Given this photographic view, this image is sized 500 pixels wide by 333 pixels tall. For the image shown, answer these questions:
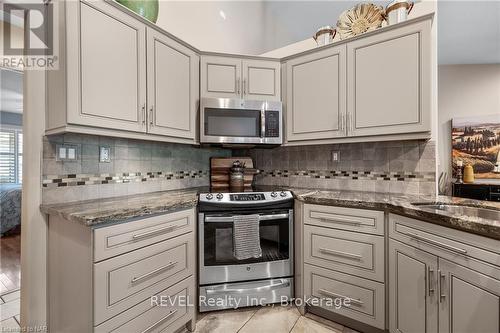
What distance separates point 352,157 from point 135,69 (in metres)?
1.91

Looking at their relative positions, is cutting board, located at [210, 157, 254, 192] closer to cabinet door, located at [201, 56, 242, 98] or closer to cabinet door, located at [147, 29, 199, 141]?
cabinet door, located at [147, 29, 199, 141]

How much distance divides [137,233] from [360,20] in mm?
2287

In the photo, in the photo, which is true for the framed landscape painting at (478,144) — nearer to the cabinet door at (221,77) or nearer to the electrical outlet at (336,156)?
the electrical outlet at (336,156)

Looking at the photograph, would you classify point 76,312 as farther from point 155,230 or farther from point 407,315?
point 407,315

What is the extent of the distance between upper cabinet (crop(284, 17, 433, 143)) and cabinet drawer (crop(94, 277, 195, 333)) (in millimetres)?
1490

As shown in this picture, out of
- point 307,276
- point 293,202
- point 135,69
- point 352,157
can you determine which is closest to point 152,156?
point 135,69

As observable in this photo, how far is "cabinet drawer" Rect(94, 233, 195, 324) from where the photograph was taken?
116cm

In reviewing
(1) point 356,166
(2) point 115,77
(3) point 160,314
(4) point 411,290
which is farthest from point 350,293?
(2) point 115,77

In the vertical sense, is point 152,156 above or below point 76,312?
above

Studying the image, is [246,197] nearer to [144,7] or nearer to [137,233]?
[137,233]

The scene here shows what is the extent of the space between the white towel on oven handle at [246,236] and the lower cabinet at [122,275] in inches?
13.7

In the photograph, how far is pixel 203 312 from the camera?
188 cm

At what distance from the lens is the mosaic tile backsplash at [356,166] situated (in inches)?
76.2

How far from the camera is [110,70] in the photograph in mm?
1495
